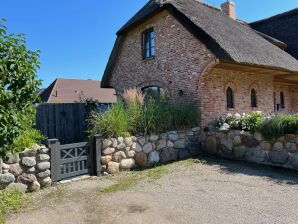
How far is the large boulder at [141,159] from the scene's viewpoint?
7613mm

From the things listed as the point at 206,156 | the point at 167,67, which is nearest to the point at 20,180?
the point at 206,156

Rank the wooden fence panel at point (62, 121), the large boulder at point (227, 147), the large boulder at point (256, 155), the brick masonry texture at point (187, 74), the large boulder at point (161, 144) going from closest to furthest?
the large boulder at point (256, 155) < the large boulder at point (161, 144) < the large boulder at point (227, 147) < the brick masonry texture at point (187, 74) < the wooden fence panel at point (62, 121)

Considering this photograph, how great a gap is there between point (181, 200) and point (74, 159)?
285 centimetres

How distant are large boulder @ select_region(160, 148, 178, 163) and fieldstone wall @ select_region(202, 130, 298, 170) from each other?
4.10 feet

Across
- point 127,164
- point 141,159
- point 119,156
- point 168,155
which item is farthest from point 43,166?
point 168,155

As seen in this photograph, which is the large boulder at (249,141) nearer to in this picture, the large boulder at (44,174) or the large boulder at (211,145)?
the large boulder at (211,145)

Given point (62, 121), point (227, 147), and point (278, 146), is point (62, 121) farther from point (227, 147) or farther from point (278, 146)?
point (278, 146)

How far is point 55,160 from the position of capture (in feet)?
20.4

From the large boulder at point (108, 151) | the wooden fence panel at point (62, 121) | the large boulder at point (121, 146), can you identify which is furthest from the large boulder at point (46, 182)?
the wooden fence panel at point (62, 121)

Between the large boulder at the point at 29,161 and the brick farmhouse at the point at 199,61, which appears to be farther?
the brick farmhouse at the point at 199,61

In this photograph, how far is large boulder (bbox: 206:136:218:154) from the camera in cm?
881

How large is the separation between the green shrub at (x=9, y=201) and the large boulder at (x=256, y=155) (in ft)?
19.0

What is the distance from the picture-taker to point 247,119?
8297 millimetres

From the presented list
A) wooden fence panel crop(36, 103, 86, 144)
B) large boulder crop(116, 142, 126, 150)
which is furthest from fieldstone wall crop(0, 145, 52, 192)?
wooden fence panel crop(36, 103, 86, 144)
